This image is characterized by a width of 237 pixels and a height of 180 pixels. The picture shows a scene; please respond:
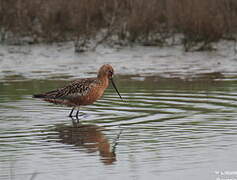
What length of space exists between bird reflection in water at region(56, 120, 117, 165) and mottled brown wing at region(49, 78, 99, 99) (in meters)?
0.89

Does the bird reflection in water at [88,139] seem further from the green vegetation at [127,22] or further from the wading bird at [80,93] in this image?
the green vegetation at [127,22]

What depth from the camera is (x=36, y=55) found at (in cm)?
1894

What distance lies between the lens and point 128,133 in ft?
30.9

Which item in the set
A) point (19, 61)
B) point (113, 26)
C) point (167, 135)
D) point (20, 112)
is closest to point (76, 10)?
point (113, 26)

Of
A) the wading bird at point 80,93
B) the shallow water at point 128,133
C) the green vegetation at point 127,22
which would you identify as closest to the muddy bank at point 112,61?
the green vegetation at point 127,22

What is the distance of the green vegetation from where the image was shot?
63.5 ft

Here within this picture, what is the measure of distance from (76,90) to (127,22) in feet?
28.8

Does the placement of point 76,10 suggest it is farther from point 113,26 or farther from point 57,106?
point 57,106

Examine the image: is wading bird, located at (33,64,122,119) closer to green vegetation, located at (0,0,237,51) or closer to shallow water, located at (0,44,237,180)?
shallow water, located at (0,44,237,180)

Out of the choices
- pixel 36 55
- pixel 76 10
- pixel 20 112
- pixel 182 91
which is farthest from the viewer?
Result: pixel 76 10

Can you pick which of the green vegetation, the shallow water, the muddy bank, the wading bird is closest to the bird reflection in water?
the shallow water

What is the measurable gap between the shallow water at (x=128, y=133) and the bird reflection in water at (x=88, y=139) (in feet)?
0.04

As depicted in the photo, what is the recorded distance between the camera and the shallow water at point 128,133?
742cm

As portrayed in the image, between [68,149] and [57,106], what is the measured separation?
158 inches
